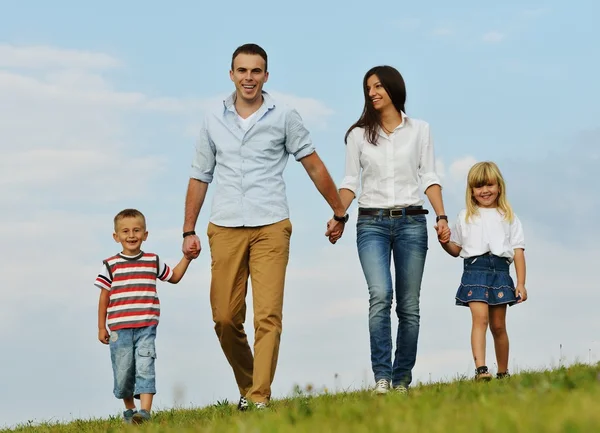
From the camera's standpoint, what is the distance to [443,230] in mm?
10258

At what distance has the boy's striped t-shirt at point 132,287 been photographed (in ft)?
33.7

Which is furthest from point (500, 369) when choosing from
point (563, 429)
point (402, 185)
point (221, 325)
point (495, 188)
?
point (563, 429)

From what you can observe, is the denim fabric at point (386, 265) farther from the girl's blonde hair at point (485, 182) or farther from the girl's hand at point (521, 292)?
the girl's hand at point (521, 292)

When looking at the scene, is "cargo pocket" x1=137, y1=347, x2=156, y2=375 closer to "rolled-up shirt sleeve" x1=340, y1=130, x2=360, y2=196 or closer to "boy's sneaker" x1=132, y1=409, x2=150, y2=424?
"boy's sneaker" x1=132, y1=409, x2=150, y2=424

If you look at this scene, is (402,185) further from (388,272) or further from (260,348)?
(260,348)

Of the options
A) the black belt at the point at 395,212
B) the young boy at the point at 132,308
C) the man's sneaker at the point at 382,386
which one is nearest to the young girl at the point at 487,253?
the black belt at the point at 395,212

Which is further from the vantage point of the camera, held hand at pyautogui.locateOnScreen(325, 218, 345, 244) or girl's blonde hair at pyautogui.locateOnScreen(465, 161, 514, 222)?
girl's blonde hair at pyautogui.locateOnScreen(465, 161, 514, 222)

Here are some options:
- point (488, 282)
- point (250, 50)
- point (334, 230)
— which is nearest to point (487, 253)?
point (488, 282)

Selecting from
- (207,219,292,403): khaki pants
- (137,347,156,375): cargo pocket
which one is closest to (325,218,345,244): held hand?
(207,219,292,403): khaki pants

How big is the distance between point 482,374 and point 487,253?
1.48 m

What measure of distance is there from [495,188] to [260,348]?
3.80 m

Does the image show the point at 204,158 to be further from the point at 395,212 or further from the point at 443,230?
the point at 443,230

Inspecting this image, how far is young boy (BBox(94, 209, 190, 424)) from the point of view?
33.7 ft

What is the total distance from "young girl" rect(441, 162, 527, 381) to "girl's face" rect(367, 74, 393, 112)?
1.79 metres
